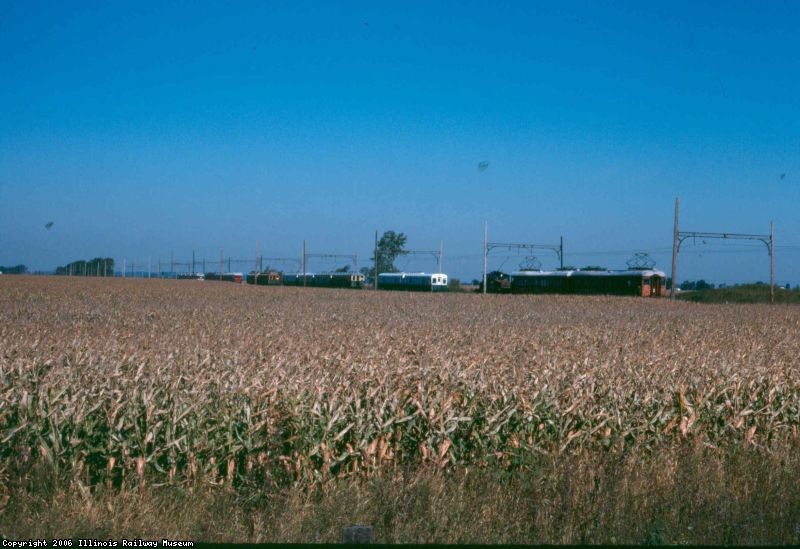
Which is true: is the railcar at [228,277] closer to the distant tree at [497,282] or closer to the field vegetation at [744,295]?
the distant tree at [497,282]

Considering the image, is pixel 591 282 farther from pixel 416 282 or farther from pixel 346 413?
pixel 346 413

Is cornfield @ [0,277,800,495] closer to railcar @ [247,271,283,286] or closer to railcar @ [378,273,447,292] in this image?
railcar @ [378,273,447,292]

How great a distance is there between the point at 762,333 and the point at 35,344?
19.2m

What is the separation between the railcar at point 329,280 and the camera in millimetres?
87312

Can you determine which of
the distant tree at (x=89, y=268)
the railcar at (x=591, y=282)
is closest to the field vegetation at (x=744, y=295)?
the railcar at (x=591, y=282)

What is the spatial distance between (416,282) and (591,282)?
25.3m

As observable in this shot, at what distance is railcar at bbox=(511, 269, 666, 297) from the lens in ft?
184

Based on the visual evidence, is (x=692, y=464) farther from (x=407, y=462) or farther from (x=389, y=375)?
(x=389, y=375)

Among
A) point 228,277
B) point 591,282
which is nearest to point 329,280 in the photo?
point 228,277

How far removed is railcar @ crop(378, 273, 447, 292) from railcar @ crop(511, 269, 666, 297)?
12.8 meters

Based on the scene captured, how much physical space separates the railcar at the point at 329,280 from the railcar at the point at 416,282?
304 cm

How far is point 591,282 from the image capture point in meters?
59.7

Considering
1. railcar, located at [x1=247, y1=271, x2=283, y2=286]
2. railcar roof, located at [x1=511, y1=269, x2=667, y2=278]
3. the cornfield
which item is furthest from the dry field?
railcar, located at [x1=247, y1=271, x2=283, y2=286]

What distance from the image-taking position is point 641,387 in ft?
30.1
